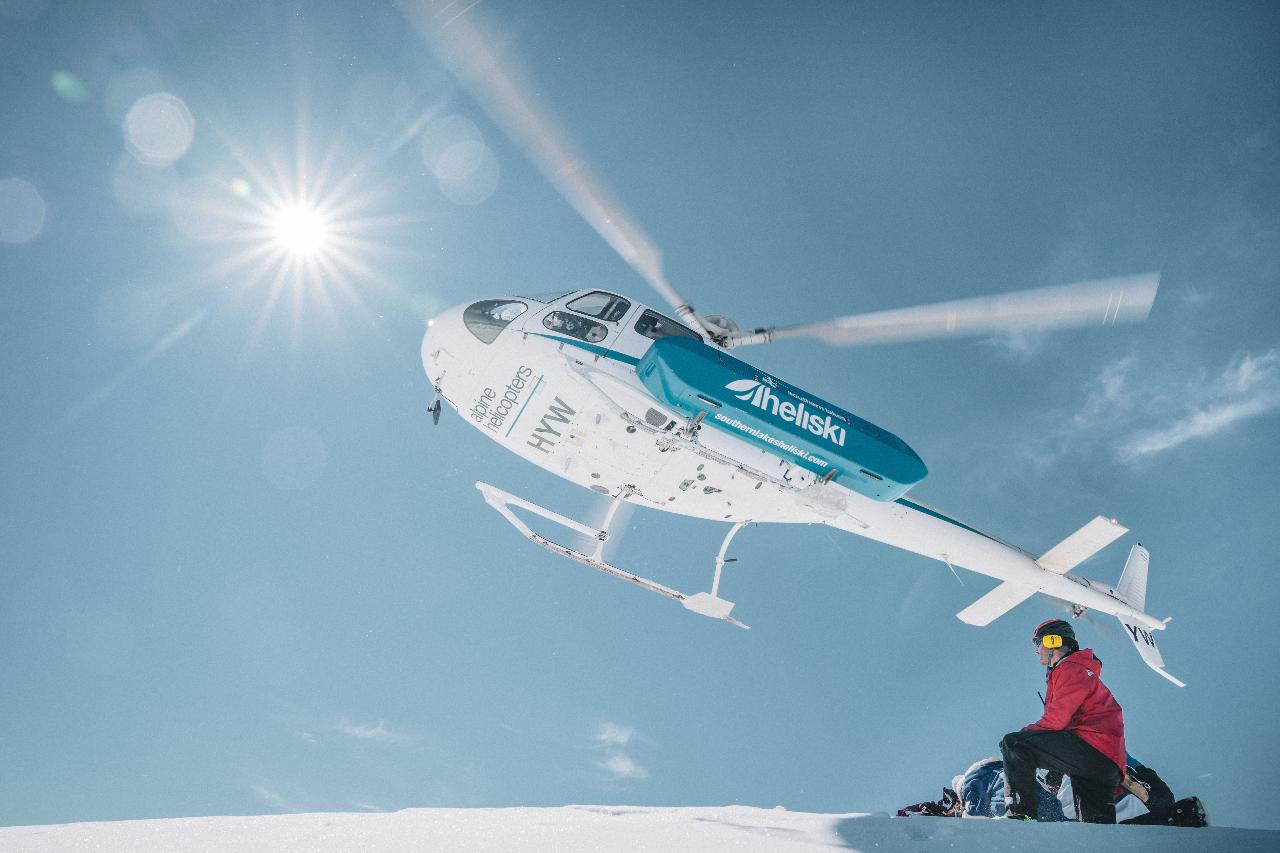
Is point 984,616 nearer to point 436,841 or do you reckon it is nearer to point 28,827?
point 436,841

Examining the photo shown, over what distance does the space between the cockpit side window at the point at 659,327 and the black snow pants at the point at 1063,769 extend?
828 centimetres

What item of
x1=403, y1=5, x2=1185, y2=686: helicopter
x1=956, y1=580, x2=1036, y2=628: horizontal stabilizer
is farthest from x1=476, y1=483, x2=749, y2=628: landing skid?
x1=956, y1=580, x2=1036, y2=628: horizontal stabilizer

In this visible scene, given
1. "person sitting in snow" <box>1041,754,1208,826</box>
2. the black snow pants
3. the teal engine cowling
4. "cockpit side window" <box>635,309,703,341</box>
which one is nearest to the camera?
the black snow pants

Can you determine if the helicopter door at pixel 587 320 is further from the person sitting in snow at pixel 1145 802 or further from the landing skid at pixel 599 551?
the person sitting in snow at pixel 1145 802

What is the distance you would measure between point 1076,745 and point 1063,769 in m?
0.28

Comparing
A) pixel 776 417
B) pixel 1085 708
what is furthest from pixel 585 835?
pixel 776 417

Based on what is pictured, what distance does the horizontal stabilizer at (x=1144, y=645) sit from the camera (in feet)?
47.4

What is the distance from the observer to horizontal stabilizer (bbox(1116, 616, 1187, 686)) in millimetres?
14453

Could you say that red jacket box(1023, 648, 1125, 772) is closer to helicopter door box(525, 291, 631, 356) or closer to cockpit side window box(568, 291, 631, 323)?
helicopter door box(525, 291, 631, 356)

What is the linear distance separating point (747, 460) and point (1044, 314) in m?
4.99

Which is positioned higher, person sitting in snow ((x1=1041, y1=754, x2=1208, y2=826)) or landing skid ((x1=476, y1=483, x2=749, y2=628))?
landing skid ((x1=476, y1=483, x2=749, y2=628))

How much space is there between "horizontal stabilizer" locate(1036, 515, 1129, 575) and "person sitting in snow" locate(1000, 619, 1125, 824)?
24.4 feet

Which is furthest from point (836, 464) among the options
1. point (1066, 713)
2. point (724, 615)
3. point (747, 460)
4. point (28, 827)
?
point (28, 827)

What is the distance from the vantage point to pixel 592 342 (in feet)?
42.8
